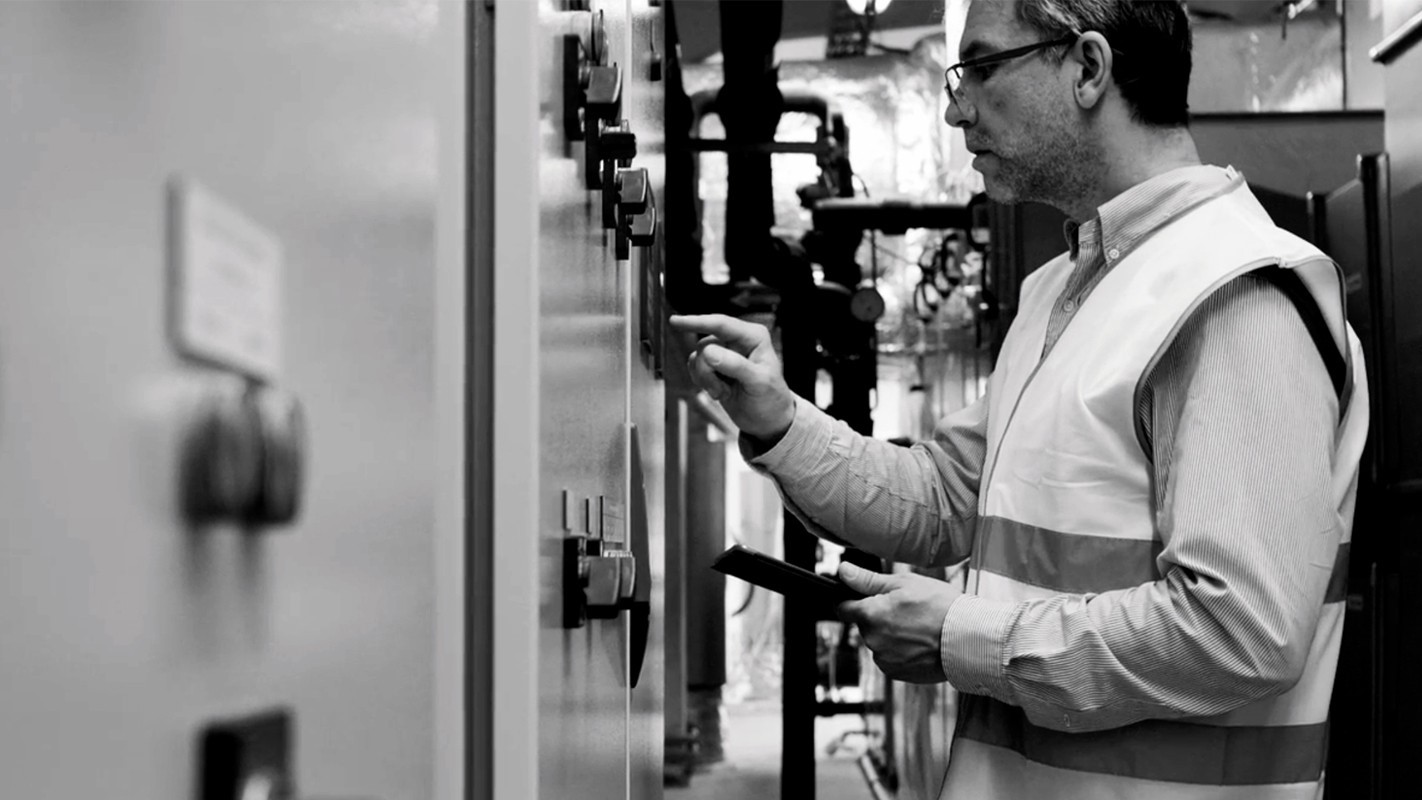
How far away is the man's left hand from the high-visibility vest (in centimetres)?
5

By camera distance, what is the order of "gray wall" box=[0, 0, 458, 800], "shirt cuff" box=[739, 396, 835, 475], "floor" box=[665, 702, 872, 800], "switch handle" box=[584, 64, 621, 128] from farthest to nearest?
"floor" box=[665, 702, 872, 800] < "shirt cuff" box=[739, 396, 835, 475] < "switch handle" box=[584, 64, 621, 128] < "gray wall" box=[0, 0, 458, 800]

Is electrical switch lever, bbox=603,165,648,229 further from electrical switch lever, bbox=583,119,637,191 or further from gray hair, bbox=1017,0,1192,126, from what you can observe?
gray hair, bbox=1017,0,1192,126

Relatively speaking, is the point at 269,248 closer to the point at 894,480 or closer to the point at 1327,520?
the point at 1327,520

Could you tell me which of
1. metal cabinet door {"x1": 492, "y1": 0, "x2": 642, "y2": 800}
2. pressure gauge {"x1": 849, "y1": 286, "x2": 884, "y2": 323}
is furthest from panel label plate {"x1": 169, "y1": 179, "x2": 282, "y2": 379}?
pressure gauge {"x1": 849, "y1": 286, "x2": 884, "y2": 323}

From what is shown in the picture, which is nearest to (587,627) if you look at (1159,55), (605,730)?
(605,730)

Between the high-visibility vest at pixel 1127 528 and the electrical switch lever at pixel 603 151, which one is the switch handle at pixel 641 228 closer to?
the electrical switch lever at pixel 603 151

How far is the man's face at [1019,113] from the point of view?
52.4 inches

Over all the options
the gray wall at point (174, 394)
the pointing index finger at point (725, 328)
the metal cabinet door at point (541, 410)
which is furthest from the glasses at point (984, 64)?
the gray wall at point (174, 394)

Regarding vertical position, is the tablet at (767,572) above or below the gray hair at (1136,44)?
below

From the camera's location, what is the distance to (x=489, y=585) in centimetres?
62

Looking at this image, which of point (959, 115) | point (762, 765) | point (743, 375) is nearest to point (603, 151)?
point (743, 375)

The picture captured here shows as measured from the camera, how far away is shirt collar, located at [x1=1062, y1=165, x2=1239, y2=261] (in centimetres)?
125

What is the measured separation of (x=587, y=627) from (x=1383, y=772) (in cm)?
172

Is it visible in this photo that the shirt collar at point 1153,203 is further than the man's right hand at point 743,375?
No
